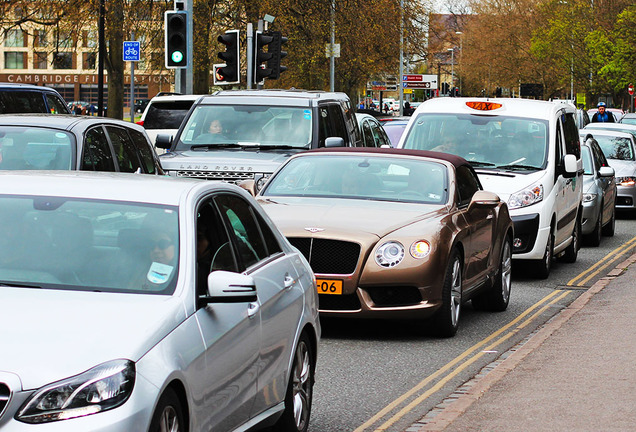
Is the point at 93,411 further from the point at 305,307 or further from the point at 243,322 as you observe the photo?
the point at 305,307

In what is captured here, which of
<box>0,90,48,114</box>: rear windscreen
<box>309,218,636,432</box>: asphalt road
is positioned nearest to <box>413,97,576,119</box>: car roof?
<box>309,218,636,432</box>: asphalt road

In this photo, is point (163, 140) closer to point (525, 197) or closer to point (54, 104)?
point (54, 104)

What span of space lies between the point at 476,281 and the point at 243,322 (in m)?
5.76

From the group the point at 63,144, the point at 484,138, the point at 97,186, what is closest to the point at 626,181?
the point at 484,138

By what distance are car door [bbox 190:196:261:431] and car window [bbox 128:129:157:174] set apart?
5.96 m

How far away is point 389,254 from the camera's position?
32.0 ft

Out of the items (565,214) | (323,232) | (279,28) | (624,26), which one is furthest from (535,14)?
(323,232)

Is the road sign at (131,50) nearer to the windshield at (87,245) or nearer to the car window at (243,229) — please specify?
the car window at (243,229)

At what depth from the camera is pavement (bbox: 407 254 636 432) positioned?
669cm

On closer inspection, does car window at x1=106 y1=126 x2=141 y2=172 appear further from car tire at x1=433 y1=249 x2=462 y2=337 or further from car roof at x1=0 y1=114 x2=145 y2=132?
car tire at x1=433 y1=249 x2=462 y2=337

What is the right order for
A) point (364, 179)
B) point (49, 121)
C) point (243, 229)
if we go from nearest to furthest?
point (243, 229), point (49, 121), point (364, 179)

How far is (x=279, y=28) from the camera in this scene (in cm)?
3972

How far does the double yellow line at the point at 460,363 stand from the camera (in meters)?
7.30

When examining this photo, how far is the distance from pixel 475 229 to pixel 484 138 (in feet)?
14.2
